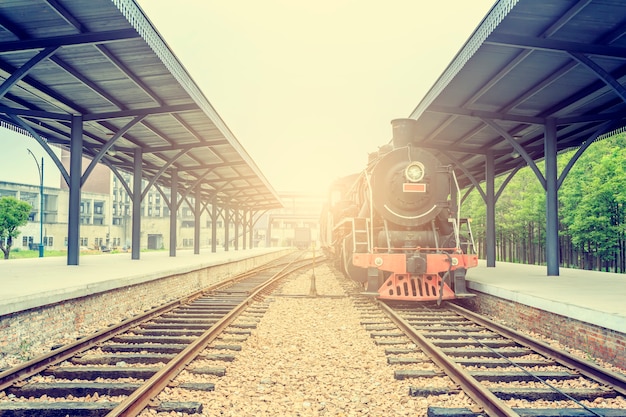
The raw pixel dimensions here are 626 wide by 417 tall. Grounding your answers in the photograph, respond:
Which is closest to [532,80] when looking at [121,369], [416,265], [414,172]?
[414,172]

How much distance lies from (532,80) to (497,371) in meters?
6.79

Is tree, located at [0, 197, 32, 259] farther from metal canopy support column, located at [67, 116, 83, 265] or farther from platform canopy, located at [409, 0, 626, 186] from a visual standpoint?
platform canopy, located at [409, 0, 626, 186]

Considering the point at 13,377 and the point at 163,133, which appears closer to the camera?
the point at 13,377

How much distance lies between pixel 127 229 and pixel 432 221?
189 ft

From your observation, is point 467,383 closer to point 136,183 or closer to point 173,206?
point 136,183

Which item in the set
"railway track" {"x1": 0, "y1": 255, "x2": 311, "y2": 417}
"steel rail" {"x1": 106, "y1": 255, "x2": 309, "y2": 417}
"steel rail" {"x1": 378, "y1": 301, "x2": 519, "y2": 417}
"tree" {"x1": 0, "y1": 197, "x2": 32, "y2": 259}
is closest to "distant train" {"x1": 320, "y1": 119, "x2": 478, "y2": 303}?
"steel rail" {"x1": 378, "y1": 301, "x2": 519, "y2": 417}

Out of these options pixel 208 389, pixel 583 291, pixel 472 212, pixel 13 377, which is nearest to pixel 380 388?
pixel 208 389

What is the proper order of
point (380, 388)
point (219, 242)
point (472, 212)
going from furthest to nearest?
point (219, 242)
point (472, 212)
point (380, 388)

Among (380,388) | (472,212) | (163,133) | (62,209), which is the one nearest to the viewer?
(380,388)

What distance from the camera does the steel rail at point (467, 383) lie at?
137 inches

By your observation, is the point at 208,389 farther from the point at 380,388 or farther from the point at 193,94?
the point at 193,94

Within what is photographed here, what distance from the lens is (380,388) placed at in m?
4.27

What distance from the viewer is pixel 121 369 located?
14.7 ft

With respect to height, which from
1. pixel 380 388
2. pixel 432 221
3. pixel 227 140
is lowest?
pixel 380 388
